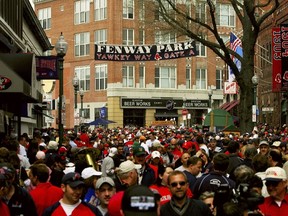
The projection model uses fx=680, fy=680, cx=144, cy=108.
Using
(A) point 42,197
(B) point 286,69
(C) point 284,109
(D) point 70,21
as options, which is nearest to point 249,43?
(B) point 286,69

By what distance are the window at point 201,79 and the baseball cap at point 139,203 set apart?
66233 mm

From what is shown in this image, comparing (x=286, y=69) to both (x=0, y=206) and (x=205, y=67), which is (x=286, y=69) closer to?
(x=0, y=206)

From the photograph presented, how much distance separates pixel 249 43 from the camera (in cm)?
3281

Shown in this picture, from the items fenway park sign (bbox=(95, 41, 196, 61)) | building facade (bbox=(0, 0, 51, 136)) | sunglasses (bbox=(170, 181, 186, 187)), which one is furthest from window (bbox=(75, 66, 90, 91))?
sunglasses (bbox=(170, 181, 186, 187))

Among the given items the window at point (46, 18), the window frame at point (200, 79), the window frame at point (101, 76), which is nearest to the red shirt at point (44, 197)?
the window frame at point (101, 76)

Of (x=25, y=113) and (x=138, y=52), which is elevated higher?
(x=138, y=52)

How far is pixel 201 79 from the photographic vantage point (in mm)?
70875

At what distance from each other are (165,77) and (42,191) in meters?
60.6

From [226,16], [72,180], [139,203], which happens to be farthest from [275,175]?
[226,16]

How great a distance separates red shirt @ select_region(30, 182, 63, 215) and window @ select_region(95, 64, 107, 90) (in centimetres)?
5834

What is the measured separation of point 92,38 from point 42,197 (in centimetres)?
6111

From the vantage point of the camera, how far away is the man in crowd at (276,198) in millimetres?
7508

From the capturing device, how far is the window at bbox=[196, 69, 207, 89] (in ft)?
232

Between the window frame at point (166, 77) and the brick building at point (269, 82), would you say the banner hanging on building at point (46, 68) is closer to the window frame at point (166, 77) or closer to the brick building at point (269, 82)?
the brick building at point (269, 82)
